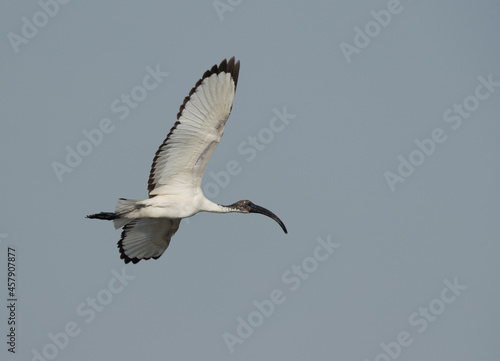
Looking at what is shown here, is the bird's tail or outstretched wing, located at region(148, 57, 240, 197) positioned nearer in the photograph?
outstretched wing, located at region(148, 57, 240, 197)

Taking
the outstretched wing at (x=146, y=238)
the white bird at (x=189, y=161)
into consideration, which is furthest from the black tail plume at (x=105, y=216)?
the outstretched wing at (x=146, y=238)

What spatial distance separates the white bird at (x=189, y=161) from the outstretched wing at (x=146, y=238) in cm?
4

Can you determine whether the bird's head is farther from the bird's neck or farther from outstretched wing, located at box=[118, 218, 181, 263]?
outstretched wing, located at box=[118, 218, 181, 263]

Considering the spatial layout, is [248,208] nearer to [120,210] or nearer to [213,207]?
[213,207]

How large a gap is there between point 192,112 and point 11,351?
20.9 feet

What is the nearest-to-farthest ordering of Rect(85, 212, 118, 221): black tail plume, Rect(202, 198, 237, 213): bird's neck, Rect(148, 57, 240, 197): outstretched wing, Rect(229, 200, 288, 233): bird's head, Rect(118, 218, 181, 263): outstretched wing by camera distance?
Rect(148, 57, 240, 197): outstretched wing
Rect(85, 212, 118, 221): black tail plume
Rect(202, 198, 237, 213): bird's neck
Rect(229, 200, 288, 233): bird's head
Rect(118, 218, 181, 263): outstretched wing

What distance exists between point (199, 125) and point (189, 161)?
84 cm

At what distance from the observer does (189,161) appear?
1934cm

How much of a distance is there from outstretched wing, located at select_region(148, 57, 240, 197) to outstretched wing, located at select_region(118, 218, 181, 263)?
2.13 metres

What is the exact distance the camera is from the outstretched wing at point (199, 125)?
18.6 metres

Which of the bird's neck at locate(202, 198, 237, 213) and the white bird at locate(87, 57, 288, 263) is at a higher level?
the white bird at locate(87, 57, 288, 263)

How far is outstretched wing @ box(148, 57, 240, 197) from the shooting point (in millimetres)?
Result: 18641

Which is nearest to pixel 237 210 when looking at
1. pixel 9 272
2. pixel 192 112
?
pixel 192 112

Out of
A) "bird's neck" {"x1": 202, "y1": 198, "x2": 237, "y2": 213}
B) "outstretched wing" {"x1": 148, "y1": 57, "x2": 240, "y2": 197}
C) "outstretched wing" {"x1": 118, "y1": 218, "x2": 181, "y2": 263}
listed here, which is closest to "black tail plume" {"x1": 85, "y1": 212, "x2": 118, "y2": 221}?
"outstretched wing" {"x1": 148, "y1": 57, "x2": 240, "y2": 197}
